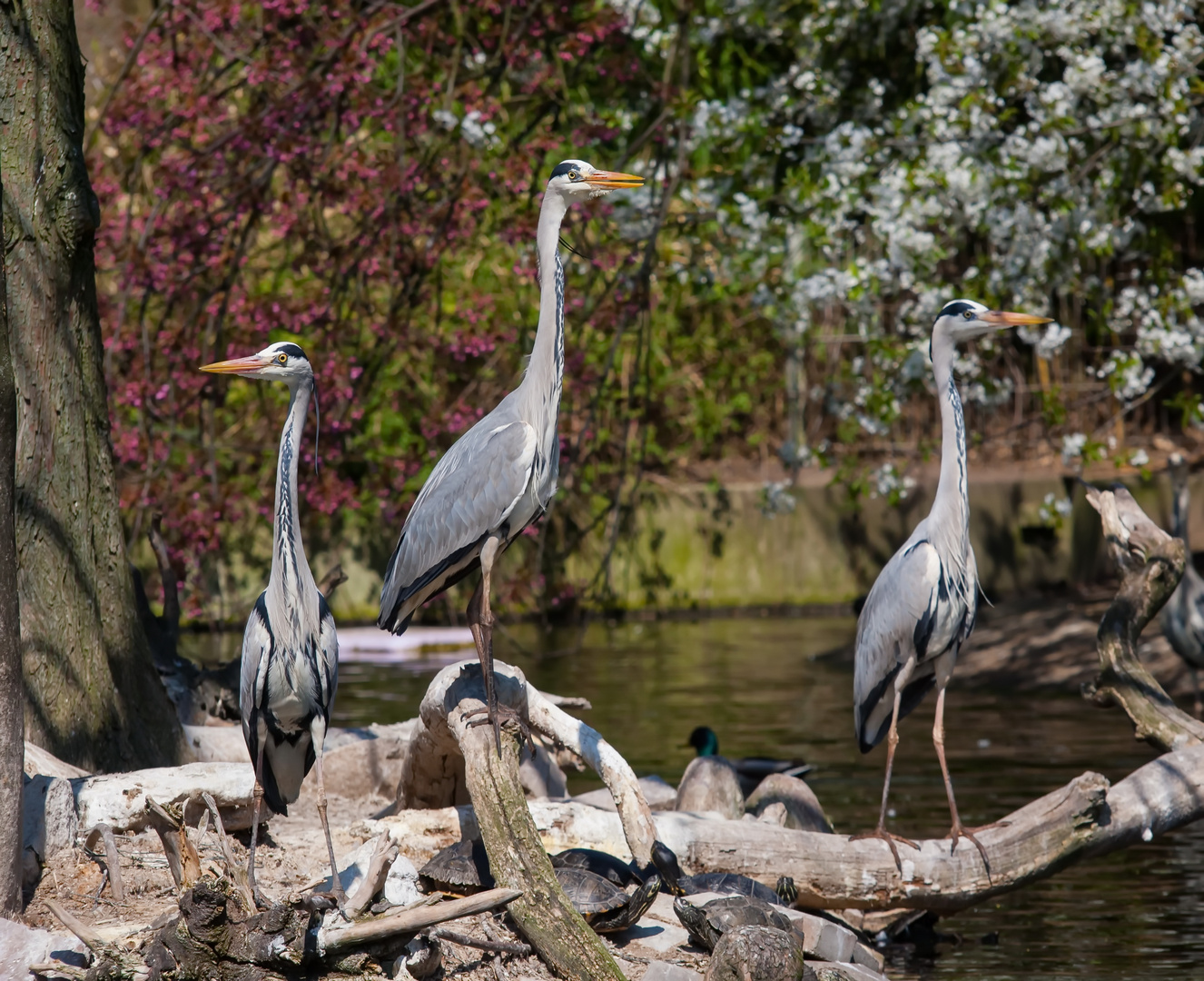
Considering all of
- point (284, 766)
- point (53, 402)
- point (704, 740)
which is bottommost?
point (704, 740)

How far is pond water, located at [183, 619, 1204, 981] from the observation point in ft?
18.4

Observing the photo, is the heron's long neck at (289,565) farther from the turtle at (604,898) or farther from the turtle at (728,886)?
the turtle at (728,886)

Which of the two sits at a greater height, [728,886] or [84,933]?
[84,933]

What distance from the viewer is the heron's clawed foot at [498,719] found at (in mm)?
4645

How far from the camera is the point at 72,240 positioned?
5488 mm

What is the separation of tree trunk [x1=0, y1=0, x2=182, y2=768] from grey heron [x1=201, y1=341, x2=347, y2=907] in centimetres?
87

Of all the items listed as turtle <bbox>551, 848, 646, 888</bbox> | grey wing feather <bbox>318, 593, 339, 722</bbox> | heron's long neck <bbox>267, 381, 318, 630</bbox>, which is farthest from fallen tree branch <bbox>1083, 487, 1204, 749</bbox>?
heron's long neck <bbox>267, 381, 318, 630</bbox>

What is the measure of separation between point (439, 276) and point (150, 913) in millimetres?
4920

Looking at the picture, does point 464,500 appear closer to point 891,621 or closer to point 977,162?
point 891,621

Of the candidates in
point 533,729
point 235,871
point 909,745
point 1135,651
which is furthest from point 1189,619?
point 235,871

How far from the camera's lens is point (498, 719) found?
15.6 feet

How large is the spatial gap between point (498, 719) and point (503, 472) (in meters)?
0.85

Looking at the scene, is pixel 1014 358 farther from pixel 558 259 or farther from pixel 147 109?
pixel 558 259

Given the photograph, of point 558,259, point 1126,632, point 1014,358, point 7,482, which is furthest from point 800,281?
point 1014,358
